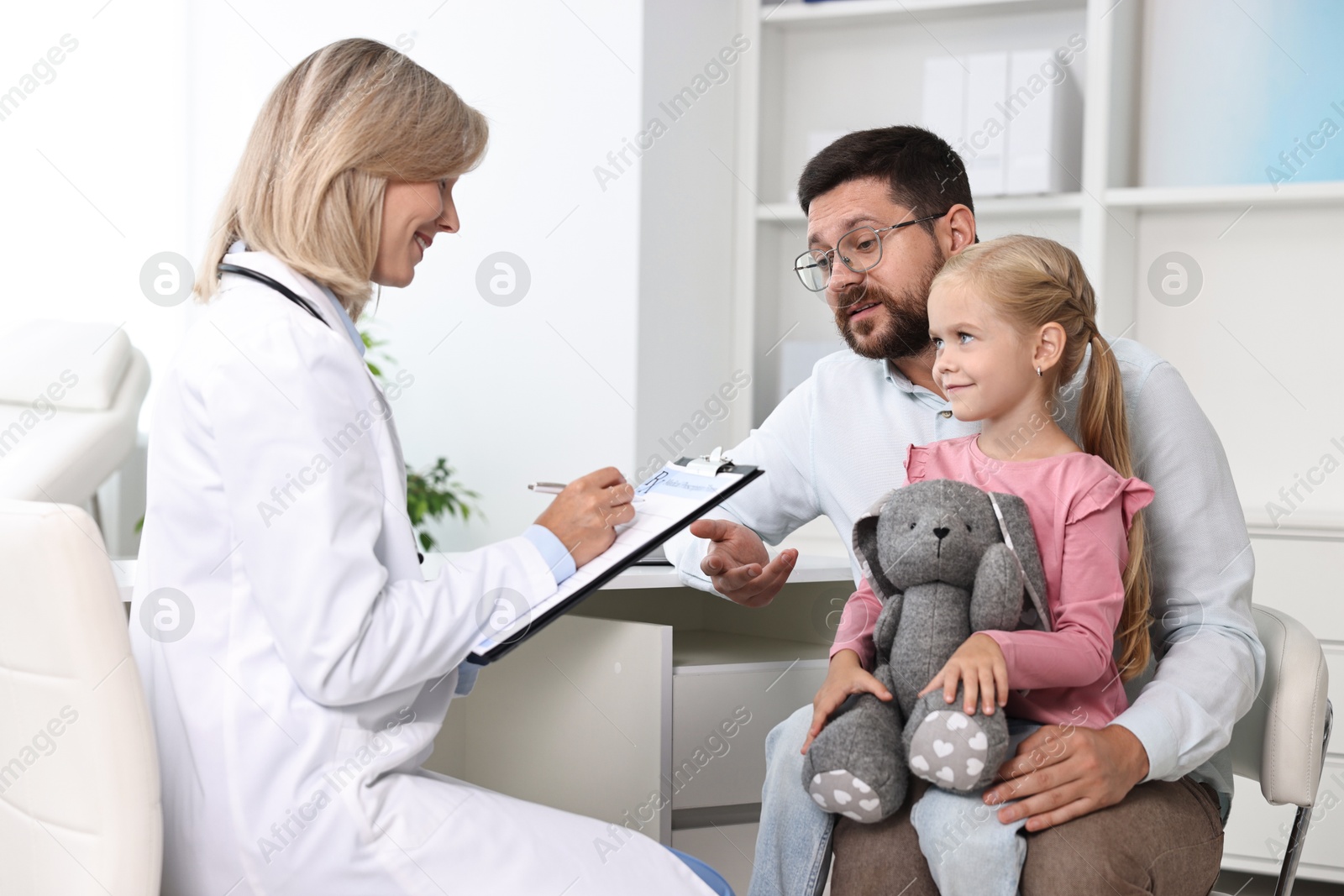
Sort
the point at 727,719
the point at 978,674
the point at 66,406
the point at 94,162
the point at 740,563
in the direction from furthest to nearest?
the point at 94,162 → the point at 66,406 → the point at 727,719 → the point at 740,563 → the point at 978,674

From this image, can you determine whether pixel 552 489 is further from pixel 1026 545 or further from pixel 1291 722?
pixel 1291 722

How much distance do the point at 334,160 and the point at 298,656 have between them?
480 mm

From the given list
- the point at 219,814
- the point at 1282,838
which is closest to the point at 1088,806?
the point at 219,814

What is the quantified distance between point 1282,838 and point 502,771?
5.33 feet

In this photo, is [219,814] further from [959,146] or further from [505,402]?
[959,146]

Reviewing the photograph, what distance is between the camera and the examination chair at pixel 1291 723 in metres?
1.31

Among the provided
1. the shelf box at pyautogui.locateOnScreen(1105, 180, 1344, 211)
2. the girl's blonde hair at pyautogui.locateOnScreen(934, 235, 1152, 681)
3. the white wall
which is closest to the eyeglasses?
the girl's blonde hair at pyautogui.locateOnScreen(934, 235, 1152, 681)

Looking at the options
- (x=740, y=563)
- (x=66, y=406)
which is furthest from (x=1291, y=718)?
(x=66, y=406)

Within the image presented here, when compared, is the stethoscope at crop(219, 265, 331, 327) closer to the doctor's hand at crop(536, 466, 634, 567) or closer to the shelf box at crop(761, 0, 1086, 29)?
the doctor's hand at crop(536, 466, 634, 567)

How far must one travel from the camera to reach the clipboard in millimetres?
1144

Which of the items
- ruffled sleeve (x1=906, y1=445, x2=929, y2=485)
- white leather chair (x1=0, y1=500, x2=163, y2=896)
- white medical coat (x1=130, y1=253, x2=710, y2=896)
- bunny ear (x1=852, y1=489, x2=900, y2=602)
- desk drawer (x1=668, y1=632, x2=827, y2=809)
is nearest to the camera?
white leather chair (x1=0, y1=500, x2=163, y2=896)

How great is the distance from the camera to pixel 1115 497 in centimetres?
121

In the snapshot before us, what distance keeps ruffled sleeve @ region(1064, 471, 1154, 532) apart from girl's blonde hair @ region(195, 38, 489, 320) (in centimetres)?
74

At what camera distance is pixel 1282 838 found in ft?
7.97
